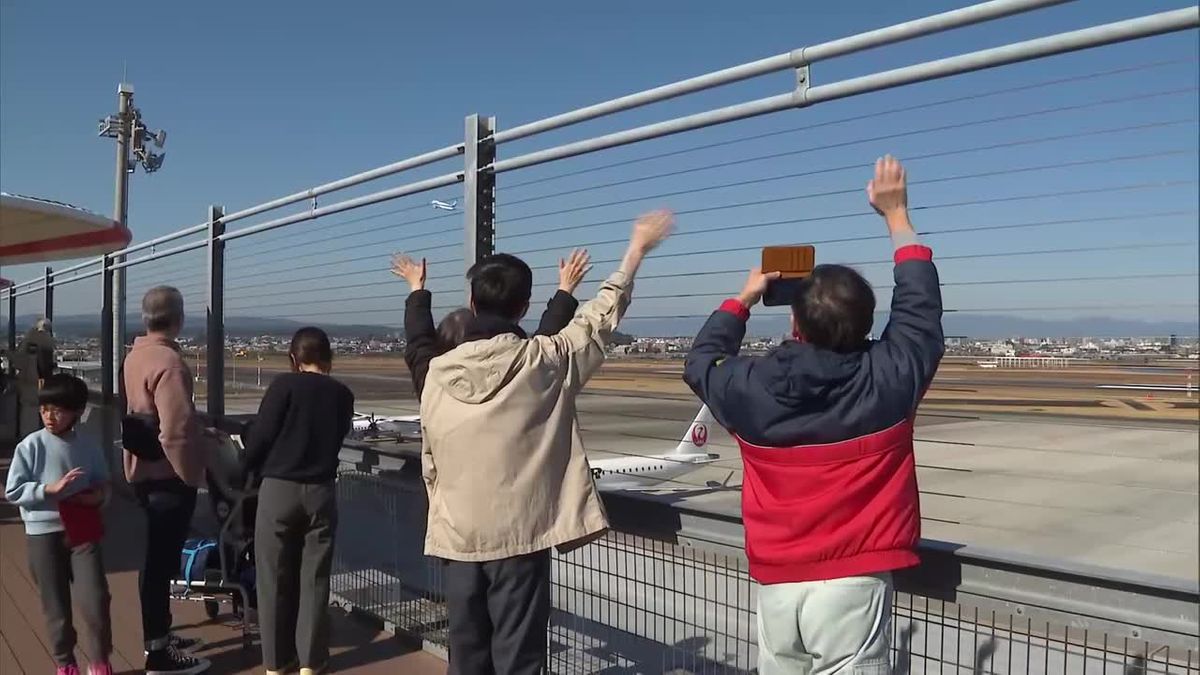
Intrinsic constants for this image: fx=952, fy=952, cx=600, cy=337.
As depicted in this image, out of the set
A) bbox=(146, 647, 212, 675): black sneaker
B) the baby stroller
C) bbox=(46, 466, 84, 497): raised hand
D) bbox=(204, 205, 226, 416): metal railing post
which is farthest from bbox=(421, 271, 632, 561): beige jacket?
bbox=(204, 205, 226, 416): metal railing post

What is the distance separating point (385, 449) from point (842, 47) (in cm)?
327

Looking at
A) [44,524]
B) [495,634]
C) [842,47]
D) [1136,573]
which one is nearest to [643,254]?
[842,47]

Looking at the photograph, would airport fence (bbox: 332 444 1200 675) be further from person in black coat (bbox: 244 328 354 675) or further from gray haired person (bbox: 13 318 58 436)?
gray haired person (bbox: 13 318 58 436)

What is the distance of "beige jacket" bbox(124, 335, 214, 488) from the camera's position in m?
4.43

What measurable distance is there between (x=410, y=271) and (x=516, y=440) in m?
1.31

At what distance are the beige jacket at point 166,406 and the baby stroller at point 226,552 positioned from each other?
0.58m

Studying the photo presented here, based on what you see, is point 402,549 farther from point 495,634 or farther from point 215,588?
point 495,634

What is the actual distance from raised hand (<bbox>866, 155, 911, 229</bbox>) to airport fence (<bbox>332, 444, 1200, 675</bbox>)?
3.26ft

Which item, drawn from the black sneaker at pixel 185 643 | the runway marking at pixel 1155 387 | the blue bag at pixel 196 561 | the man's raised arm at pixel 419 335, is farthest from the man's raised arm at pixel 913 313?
the blue bag at pixel 196 561

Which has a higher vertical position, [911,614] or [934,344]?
[934,344]

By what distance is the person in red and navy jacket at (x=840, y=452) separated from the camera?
2365mm

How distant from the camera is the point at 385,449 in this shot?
5.17 meters

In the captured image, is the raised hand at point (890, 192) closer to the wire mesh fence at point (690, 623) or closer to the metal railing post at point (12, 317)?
the wire mesh fence at point (690, 623)

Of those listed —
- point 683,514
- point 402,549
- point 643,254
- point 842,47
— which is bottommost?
point 402,549
